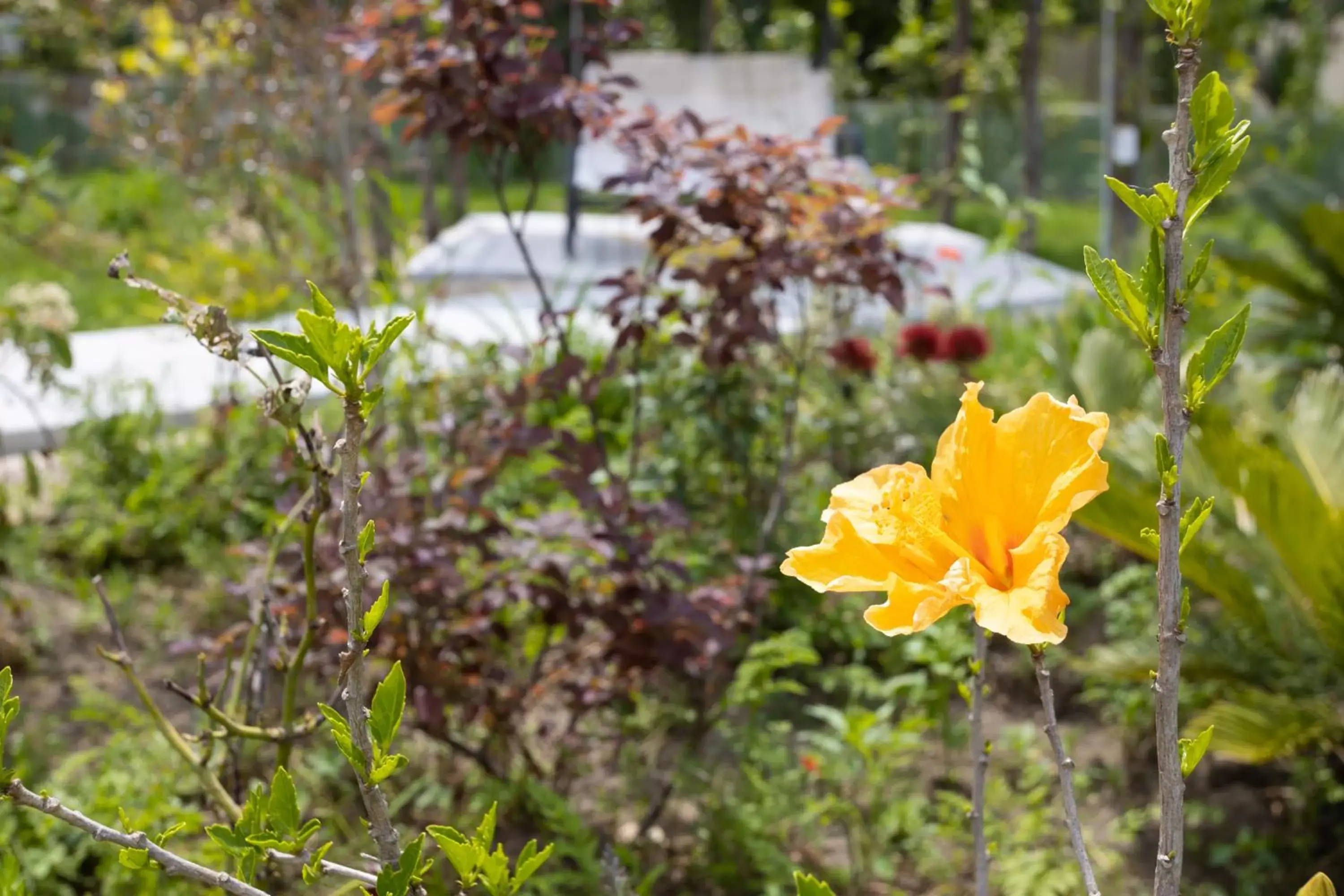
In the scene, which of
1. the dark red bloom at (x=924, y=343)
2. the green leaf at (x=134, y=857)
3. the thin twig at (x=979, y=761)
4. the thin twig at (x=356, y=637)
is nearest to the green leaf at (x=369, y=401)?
the thin twig at (x=356, y=637)

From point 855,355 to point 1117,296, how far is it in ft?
8.70

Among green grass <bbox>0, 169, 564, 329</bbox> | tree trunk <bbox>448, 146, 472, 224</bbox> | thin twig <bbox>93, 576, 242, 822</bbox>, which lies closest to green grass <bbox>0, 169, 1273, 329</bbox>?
green grass <bbox>0, 169, 564, 329</bbox>

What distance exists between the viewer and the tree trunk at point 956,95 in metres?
9.12

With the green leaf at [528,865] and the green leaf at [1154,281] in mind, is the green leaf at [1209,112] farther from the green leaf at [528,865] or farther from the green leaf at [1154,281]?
the green leaf at [528,865]

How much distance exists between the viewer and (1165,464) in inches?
27.7

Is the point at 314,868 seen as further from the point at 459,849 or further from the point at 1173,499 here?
the point at 1173,499

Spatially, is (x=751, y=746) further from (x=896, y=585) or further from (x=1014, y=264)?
(x=1014, y=264)

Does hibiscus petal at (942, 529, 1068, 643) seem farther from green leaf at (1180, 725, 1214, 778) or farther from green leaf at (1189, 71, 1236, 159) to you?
green leaf at (1189, 71, 1236, 159)

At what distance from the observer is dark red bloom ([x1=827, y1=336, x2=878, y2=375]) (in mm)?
3396

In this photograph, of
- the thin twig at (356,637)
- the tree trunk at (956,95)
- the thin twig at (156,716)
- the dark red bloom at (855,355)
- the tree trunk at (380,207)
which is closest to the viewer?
the thin twig at (356,637)

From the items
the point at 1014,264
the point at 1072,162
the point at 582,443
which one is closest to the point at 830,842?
the point at 582,443

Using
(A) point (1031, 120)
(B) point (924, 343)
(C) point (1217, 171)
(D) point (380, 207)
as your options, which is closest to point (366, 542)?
(C) point (1217, 171)

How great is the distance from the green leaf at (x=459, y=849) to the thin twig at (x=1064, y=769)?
384 millimetres

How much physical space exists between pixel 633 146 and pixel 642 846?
4.12 feet
